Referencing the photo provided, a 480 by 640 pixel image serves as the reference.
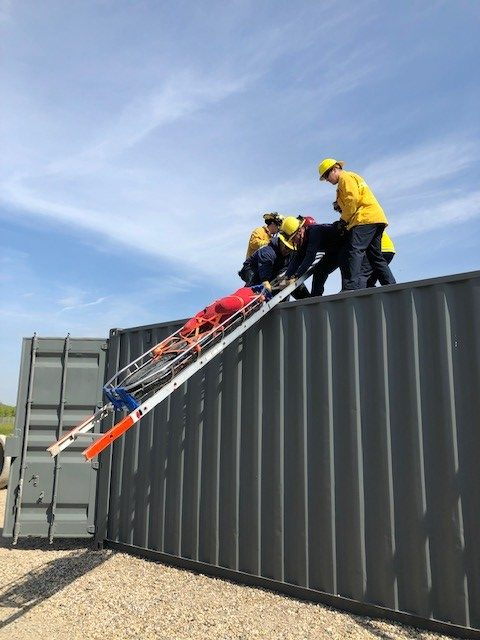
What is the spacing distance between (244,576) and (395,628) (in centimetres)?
148

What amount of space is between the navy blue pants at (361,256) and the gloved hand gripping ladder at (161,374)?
0.59 m

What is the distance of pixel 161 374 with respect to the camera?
4.33 m

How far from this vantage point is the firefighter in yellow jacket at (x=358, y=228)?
5188 mm

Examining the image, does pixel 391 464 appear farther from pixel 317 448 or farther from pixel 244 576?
pixel 244 576

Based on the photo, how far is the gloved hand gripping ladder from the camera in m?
3.72

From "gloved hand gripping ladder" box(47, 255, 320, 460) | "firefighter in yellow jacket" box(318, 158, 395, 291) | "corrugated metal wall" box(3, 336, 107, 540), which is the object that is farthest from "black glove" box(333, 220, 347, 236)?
"corrugated metal wall" box(3, 336, 107, 540)

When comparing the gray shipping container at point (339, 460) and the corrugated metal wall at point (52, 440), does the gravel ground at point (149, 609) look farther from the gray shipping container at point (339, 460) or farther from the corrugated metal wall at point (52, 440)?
the corrugated metal wall at point (52, 440)

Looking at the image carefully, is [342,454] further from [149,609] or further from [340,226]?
[340,226]

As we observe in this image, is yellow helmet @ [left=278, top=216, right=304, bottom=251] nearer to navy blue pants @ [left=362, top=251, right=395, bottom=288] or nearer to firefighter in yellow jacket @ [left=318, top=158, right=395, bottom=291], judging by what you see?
firefighter in yellow jacket @ [left=318, top=158, right=395, bottom=291]

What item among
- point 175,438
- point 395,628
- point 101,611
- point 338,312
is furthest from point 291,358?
point 101,611

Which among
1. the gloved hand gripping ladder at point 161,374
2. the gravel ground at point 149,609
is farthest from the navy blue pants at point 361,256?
the gravel ground at point 149,609

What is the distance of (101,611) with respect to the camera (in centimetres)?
418

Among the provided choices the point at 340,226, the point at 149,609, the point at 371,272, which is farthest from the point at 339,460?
the point at 340,226

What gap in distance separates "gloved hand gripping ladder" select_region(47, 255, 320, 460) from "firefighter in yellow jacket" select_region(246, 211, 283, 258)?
1.89 metres
